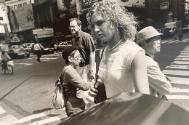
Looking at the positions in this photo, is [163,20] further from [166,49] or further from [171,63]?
[171,63]

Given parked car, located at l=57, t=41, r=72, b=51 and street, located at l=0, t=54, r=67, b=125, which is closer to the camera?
parked car, located at l=57, t=41, r=72, b=51

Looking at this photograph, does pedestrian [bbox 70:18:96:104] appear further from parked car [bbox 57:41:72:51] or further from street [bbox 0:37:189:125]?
street [bbox 0:37:189:125]

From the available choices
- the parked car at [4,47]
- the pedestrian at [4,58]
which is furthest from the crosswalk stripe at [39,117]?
the parked car at [4,47]

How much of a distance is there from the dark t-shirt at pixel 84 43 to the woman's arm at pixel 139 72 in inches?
90.1

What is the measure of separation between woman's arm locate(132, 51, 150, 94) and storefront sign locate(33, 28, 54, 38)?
259 centimetres

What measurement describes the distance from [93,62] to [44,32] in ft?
2.43

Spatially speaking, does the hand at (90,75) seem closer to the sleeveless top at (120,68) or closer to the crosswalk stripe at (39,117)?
the crosswalk stripe at (39,117)

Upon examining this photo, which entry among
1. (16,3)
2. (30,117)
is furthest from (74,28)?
(30,117)

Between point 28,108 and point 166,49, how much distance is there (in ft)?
7.90

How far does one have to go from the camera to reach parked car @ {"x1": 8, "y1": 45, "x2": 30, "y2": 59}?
4543 mm

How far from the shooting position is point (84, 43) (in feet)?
13.2

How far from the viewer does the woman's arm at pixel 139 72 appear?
5.59 ft

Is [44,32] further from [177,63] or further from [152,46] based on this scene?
[177,63]

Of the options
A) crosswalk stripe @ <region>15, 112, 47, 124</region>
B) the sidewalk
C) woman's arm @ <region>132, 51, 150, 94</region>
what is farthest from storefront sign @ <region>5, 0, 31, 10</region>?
woman's arm @ <region>132, 51, 150, 94</region>
